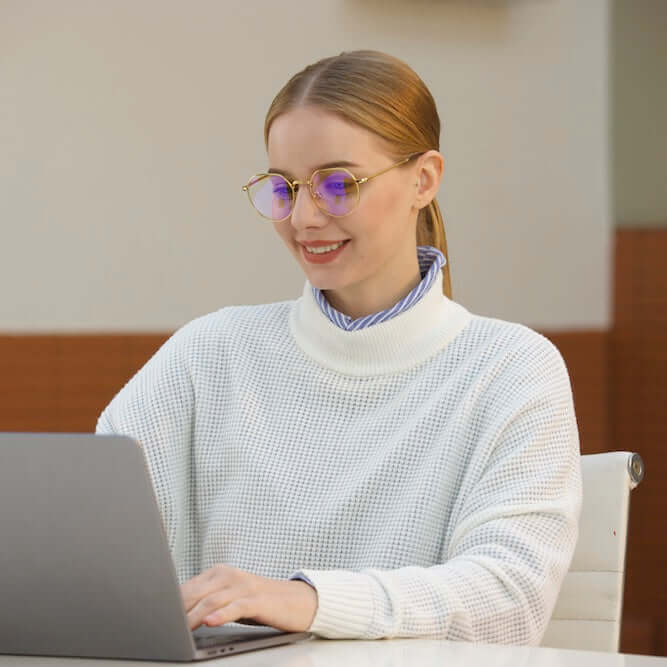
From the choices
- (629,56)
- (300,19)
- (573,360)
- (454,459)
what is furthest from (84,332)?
(454,459)

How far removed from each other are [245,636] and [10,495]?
0.87 ft

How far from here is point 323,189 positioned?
1.57 metres

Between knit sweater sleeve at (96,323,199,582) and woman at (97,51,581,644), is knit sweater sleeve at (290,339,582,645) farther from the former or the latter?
knit sweater sleeve at (96,323,199,582)

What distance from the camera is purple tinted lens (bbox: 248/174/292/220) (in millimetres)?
1585

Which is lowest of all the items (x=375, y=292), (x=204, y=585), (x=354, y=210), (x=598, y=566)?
(x=598, y=566)

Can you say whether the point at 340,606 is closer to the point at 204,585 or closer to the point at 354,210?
the point at 204,585

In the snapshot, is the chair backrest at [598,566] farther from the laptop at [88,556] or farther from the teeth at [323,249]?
the laptop at [88,556]

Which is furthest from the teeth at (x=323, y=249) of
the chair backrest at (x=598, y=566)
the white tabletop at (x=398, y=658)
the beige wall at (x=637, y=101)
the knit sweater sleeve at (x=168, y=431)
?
the beige wall at (x=637, y=101)

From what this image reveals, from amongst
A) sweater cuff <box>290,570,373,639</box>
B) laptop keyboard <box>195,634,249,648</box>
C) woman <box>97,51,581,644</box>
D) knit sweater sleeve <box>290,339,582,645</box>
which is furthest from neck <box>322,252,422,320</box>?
laptop keyboard <box>195,634,249,648</box>

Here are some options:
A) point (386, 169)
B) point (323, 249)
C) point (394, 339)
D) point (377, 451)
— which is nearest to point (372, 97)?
point (386, 169)

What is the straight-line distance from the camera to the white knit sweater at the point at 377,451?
142cm

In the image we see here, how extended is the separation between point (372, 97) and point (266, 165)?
7.25ft

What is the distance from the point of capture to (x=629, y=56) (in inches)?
164

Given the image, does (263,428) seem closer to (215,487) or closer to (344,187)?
(215,487)
